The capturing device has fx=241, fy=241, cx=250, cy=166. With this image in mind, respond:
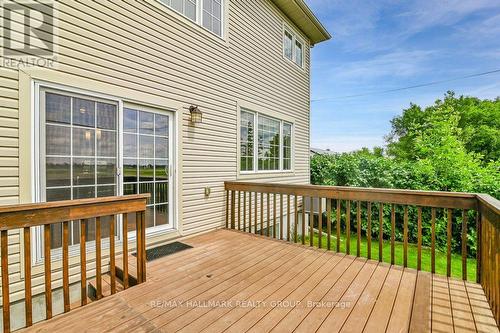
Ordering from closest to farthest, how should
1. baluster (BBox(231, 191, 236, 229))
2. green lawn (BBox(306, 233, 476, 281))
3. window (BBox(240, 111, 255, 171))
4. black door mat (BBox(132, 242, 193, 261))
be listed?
black door mat (BBox(132, 242, 193, 261)) < baluster (BBox(231, 191, 236, 229)) < green lawn (BBox(306, 233, 476, 281)) < window (BBox(240, 111, 255, 171))

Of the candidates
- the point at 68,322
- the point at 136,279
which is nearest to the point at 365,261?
the point at 136,279

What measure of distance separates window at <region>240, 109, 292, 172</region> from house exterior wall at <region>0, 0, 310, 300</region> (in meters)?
0.24

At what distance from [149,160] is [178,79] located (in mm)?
1412

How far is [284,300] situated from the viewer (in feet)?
7.07

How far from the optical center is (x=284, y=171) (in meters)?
6.75

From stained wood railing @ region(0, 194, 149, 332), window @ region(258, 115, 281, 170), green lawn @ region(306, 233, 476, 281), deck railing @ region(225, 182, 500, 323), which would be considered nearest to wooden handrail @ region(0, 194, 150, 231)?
stained wood railing @ region(0, 194, 149, 332)

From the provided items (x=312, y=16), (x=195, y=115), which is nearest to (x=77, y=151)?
(x=195, y=115)

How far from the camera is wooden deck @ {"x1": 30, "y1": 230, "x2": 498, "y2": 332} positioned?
1.81 m

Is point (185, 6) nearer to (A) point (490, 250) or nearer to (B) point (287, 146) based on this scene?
(B) point (287, 146)

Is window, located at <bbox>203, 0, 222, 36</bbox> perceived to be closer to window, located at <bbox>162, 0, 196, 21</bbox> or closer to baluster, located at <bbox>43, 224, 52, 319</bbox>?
window, located at <bbox>162, 0, 196, 21</bbox>

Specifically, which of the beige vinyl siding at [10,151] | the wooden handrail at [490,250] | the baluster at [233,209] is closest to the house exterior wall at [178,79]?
the beige vinyl siding at [10,151]

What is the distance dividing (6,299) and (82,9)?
2946 mm

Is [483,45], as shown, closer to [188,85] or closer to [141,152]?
[188,85]

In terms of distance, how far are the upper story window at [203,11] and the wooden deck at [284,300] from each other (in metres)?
3.88
